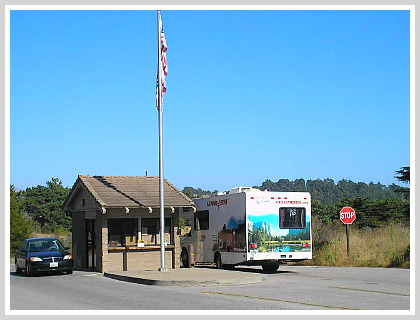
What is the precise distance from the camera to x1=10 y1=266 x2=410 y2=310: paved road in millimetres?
13922

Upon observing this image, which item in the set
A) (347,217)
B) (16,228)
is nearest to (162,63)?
(347,217)

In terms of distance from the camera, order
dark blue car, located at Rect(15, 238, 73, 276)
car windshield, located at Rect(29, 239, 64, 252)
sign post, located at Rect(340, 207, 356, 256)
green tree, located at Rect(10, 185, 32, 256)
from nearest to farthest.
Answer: dark blue car, located at Rect(15, 238, 73, 276) < car windshield, located at Rect(29, 239, 64, 252) < sign post, located at Rect(340, 207, 356, 256) < green tree, located at Rect(10, 185, 32, 256)

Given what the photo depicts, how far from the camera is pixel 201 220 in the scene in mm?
28594

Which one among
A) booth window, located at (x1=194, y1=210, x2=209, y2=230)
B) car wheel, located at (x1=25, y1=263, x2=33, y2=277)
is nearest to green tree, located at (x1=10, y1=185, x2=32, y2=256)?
booth window, located at (x1=194, y1=210, x2=209, y2=230)

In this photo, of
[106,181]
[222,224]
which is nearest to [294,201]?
[222,224]

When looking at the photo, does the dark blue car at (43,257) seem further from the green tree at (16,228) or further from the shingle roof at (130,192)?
the green tree at (16,228)

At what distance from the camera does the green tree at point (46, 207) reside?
71.4m

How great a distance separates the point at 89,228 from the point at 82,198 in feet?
4.57

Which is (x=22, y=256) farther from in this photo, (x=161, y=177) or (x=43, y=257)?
(x=161, y=177)

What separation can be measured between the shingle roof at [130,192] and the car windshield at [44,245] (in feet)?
7.84

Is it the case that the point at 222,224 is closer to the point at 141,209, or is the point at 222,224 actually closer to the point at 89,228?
the point at 141,209

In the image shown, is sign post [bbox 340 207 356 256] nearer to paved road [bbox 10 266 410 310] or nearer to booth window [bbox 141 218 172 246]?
paved road [bbox 10 266 410 310]

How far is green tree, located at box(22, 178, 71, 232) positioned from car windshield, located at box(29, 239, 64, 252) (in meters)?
45.1

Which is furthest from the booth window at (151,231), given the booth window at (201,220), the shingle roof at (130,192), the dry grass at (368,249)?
the dry grass at (368,249)
